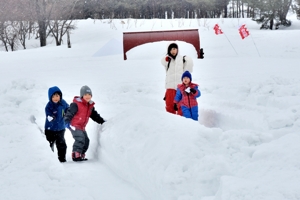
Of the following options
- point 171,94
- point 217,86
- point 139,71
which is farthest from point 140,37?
point 171,94

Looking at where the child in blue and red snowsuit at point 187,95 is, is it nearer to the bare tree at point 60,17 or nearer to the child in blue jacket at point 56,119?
the child in blue jacket at point 56,119

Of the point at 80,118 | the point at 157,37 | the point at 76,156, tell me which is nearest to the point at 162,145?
the point at 76,156

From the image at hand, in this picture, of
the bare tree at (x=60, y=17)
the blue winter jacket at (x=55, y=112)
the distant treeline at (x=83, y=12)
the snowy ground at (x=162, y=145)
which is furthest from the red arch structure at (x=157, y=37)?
the bare tree at (x=60, y=17)

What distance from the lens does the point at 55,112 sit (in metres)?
5.55

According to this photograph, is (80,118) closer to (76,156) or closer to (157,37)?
(76,156)

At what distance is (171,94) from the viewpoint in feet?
21.0

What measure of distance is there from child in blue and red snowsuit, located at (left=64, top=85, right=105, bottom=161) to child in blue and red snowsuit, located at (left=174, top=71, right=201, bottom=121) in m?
1.42

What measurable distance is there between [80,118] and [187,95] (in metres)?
1.70

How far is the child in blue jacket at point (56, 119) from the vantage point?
552 centimetres

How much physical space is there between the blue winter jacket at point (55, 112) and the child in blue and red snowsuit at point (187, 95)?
69.7 inches

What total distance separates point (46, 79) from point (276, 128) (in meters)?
6.15

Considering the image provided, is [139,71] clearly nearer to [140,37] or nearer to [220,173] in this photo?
[140,37]

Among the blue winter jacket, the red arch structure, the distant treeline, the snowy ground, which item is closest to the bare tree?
the distant treeline

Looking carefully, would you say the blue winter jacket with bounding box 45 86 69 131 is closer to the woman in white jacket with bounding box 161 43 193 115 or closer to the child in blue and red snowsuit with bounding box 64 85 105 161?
the child in blue and red snowsuit with bounding box 64 85 105 161
